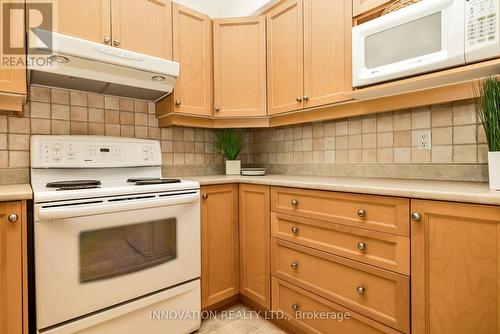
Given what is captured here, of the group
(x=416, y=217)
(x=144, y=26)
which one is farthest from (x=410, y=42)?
(x=144, y=26)

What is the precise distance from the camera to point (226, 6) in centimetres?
254

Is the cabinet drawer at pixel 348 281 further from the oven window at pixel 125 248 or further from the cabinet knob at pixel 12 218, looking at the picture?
the cabinet knob at pixel 12 218

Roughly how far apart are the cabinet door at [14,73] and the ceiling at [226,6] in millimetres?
1328

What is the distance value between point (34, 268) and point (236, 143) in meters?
1.55

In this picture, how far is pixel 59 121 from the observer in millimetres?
1704

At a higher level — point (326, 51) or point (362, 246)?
point (326, 51)

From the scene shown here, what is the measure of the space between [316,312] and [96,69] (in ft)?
5.77

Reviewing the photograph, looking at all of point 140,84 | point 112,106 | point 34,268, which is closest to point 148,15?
point 140,84

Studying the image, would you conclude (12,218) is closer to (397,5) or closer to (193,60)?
(193,60)

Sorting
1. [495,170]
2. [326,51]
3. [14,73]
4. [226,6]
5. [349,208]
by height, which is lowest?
[349,208]

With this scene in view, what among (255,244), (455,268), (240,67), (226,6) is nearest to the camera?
(455,268)

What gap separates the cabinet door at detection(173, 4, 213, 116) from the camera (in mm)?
1899

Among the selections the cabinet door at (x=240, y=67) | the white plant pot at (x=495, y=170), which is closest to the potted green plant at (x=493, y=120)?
the white plant pot at (x=495, y=170)

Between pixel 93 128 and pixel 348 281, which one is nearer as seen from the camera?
pixel 348 281
